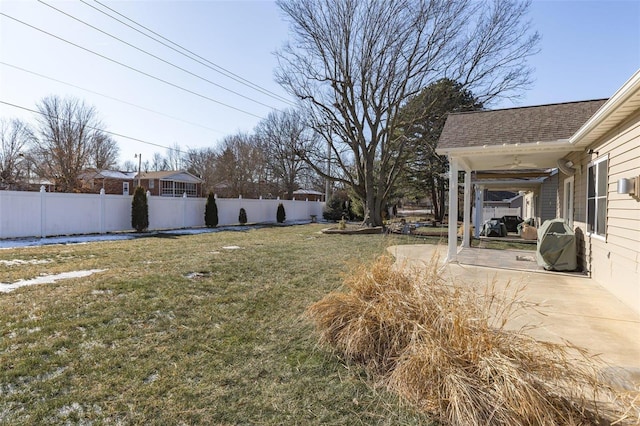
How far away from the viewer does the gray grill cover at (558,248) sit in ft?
22.5

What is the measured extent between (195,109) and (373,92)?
1038 cm

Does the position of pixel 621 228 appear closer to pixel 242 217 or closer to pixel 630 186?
pixel 630 186

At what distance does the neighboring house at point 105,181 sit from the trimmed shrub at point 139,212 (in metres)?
15.9

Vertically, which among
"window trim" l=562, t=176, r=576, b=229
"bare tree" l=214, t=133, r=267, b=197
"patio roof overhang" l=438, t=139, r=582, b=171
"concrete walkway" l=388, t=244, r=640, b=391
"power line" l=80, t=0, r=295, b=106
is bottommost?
"concrete walkway" l=388, t=244, r=640, b=391

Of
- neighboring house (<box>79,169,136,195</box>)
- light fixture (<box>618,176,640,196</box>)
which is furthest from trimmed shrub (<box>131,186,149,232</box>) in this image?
neighboring house (<box>79,169,136,195</box>)

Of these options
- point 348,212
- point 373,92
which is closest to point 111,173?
point 348,212

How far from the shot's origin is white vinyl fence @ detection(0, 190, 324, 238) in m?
10.7

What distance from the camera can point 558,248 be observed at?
22.7 ft

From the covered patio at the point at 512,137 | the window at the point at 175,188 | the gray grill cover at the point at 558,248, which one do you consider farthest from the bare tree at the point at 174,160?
the gray grill cover at the point at 558,248

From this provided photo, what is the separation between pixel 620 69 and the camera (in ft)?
28.7

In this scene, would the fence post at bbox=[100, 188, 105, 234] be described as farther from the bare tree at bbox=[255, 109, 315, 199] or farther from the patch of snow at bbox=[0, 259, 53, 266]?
the bare tree at bbox=[255, 109, 315, 199]

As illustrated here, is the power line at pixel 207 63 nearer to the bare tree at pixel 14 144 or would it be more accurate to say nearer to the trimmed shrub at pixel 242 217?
the trimmed shrub at pixel 242 217

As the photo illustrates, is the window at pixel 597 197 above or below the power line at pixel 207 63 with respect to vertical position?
below

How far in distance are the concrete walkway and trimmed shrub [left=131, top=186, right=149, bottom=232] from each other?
12472 mm
